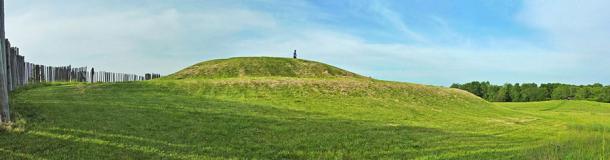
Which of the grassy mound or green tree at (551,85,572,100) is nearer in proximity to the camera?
the grassy mound

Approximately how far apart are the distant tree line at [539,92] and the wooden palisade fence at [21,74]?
197ft

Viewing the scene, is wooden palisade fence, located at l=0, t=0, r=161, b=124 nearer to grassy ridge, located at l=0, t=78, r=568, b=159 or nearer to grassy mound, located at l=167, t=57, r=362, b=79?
grassy ridge, located at l=0, t=78, r=568, b=159

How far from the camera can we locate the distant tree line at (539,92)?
261 ft

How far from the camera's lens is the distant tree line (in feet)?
261

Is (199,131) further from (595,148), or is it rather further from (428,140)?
(595,148)

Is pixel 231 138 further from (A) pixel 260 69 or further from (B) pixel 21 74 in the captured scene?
(A) pixel 260 69

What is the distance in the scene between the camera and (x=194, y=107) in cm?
1708

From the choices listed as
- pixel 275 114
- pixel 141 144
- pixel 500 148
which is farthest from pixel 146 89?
pixel 500 148

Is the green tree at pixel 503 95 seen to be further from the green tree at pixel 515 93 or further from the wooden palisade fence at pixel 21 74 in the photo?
the wooden palisade fence at pixel 21 74

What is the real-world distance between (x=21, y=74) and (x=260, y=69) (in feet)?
54.4

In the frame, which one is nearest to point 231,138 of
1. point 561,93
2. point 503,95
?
point 503,95

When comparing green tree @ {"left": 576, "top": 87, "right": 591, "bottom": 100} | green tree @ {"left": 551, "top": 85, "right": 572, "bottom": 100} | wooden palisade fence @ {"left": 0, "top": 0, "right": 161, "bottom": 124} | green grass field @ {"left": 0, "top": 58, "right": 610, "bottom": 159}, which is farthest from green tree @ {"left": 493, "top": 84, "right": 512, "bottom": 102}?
green grass field @ {"left": 0, "top": 58, "right": 610, "bottom": 159}

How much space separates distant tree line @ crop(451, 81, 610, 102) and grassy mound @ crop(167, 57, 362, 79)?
51832 mm

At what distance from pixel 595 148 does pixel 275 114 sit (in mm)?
9293
